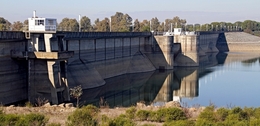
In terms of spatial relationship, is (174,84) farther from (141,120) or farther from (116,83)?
(141,120)

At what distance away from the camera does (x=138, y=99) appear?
29.8m

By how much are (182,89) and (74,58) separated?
10.7 m

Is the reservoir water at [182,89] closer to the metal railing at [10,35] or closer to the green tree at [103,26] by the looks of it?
the metal railing at [10,35]

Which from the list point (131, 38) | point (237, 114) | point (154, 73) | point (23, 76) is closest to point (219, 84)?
point (154, 73)

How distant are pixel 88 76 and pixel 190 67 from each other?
74.4 feet

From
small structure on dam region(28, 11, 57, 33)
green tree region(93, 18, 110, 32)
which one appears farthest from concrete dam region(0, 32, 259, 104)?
green tree region(93, 18, 110, 32)

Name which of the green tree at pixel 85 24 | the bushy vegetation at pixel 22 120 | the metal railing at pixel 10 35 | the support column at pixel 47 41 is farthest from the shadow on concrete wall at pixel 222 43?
the bushy vegetation at pixel 22 120

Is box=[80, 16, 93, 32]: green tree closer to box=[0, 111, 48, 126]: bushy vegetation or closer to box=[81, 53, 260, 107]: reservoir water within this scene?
box=[81, 53, 260, 107]: reservoir water

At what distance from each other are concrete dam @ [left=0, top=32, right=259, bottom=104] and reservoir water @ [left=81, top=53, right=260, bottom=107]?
167cm

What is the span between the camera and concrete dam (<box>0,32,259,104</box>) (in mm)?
23922

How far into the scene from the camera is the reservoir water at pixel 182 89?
28.2 meters

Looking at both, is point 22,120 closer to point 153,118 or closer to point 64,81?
point 153,118

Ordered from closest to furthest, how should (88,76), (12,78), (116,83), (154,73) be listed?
(12,78), (88,76), (116,83), (154,73)

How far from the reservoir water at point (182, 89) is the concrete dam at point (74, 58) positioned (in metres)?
1.67
